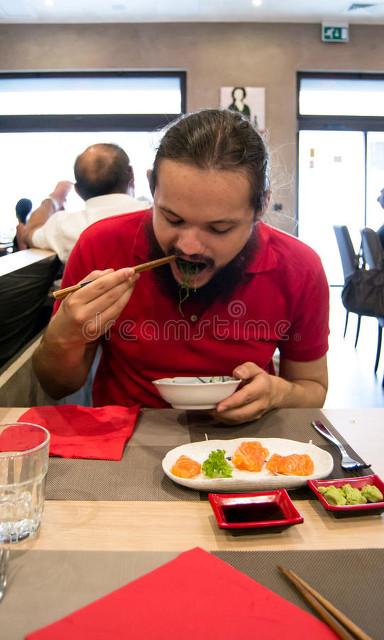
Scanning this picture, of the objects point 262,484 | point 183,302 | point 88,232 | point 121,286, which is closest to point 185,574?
point 262,484

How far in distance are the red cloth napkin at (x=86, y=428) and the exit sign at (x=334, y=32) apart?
6933mm

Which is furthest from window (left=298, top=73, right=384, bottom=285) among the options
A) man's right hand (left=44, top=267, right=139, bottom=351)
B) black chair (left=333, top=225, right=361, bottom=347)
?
man's right hand (left=44, top=267, right=139, bottom=351)

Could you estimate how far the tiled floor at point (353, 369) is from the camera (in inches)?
165

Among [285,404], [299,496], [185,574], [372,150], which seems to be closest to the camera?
[185,574]

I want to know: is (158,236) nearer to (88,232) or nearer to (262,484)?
(88,232)

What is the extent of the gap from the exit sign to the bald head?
4957mm

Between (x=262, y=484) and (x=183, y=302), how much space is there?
70 cm

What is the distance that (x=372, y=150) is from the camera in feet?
25.7

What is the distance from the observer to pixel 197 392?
123cm

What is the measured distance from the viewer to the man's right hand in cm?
123

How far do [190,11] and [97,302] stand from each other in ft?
21.2

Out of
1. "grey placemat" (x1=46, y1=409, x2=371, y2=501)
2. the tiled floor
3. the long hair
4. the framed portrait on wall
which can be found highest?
the framed portrait on wall

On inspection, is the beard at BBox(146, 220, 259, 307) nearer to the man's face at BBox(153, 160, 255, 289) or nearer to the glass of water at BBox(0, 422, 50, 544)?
the man's face at BBox(153, 160, 255, 289)

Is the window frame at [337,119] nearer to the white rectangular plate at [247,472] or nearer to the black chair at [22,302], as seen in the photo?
the black chair at [22,302]
